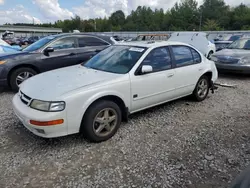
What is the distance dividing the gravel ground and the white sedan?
1.10 feet

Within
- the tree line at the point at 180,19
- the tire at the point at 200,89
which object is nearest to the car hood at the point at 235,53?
the tire at the point at 200,89

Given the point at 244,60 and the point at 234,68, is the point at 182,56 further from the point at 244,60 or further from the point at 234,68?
the point at 244,60

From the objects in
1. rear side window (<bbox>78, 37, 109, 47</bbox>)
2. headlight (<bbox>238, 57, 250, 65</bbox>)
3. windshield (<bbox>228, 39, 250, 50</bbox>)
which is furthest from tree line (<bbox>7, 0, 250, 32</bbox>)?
rear side window (<bbox>78, 37, 109, 47</bbox>)

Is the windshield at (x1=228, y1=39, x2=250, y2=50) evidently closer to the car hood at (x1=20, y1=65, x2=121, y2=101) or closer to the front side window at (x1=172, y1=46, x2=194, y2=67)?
the front side window at (x1=172, y1=46, x2=194, y2=67)

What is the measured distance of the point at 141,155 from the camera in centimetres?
308

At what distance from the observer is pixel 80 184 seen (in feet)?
8.27

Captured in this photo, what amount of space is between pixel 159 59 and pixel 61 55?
327 cm

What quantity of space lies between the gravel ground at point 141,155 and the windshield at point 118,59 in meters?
1.04

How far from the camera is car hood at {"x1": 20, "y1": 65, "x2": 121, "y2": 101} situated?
308cm

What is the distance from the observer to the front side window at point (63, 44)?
6.34 meters

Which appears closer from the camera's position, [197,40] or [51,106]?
[51,106]

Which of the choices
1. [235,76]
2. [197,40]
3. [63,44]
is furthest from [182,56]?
[197,40]

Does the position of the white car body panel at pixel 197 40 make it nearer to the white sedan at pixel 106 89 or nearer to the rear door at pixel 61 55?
the rear door at pixel 61 55

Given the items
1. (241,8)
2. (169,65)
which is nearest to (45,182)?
(169,65)
